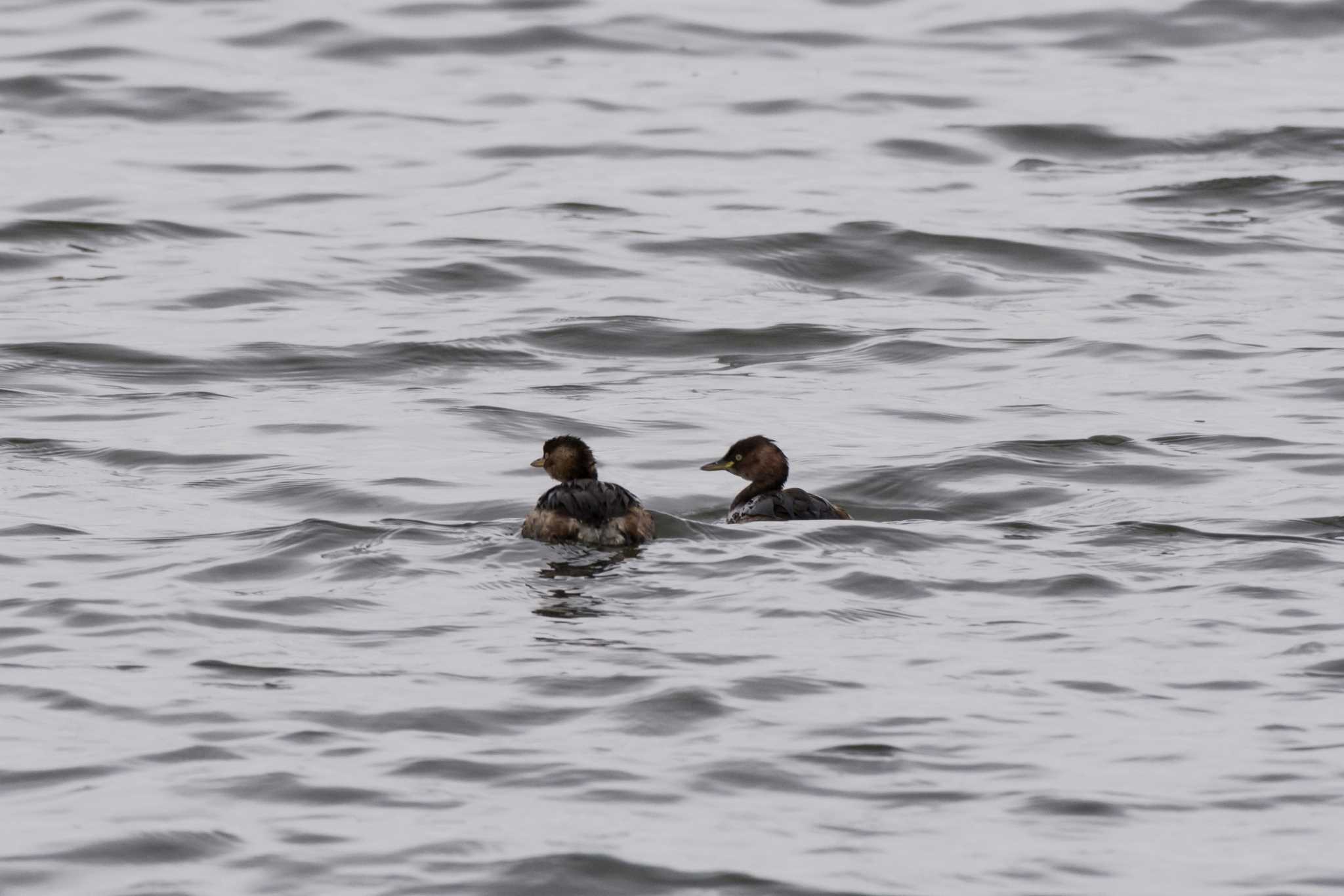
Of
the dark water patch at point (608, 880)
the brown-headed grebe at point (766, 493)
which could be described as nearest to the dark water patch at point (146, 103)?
the brown-headed grebe at point (766, 493)

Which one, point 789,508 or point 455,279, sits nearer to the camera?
point 789,508

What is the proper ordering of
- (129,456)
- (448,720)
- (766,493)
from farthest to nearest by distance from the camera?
(129,456), (766,493), (448,720)

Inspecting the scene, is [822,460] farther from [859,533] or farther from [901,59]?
[901,59]

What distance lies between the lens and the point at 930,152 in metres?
21.4

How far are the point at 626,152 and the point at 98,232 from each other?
546 cm

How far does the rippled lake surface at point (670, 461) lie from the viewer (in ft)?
21.5

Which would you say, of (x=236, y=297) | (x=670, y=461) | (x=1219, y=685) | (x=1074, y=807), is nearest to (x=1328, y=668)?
(x=1219, y=685)

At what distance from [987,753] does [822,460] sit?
4840 millimetres

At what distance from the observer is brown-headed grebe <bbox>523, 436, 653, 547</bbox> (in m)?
9.51

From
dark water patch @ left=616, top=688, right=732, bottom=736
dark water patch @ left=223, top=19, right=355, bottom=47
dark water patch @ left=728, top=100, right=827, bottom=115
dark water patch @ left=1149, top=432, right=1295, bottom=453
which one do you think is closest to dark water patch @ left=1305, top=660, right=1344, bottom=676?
dark water patch @ left=616, top=688, right=732, bottom=736

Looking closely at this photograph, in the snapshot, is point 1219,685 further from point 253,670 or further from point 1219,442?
point 1219,442

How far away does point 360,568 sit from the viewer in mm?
9055

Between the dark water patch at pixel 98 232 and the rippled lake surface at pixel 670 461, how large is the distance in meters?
0.06

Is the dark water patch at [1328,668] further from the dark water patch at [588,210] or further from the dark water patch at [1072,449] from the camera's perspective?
the dark water patch at [588,210]
